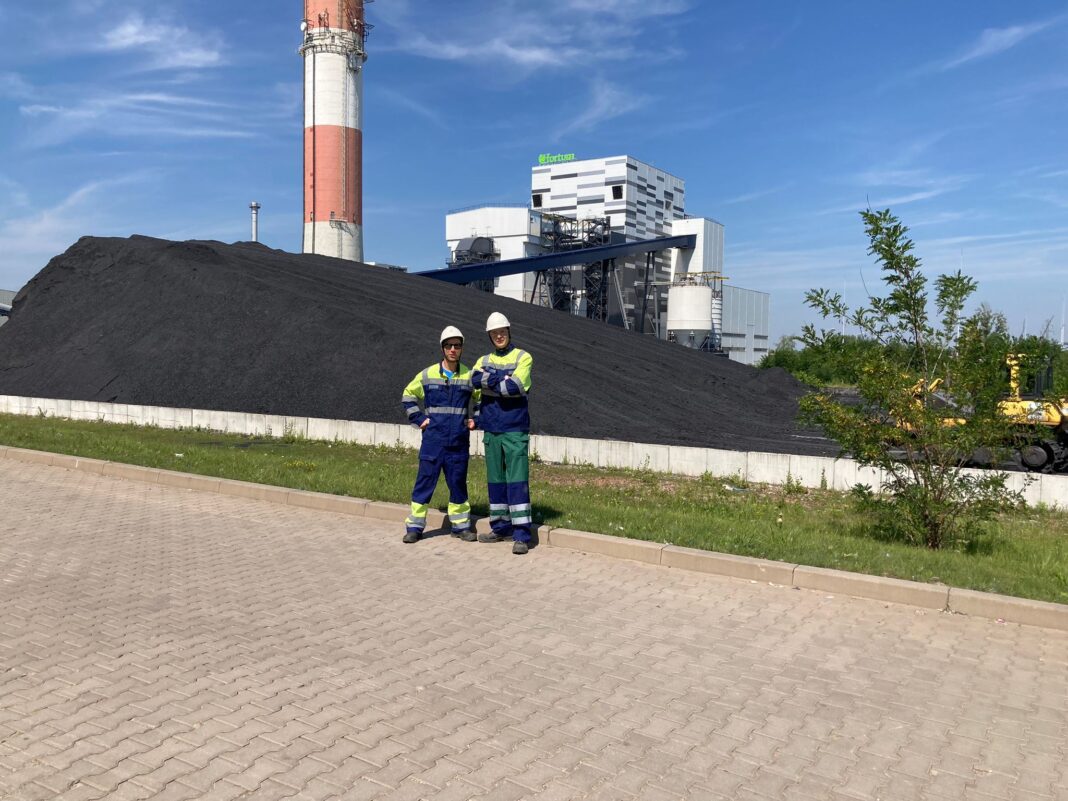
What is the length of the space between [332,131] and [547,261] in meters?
16.1

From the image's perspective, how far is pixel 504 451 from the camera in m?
8.27

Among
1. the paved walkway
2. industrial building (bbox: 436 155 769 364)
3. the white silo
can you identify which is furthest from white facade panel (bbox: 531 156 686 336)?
the paved walkway

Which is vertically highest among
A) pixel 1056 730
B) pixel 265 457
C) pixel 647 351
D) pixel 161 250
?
pixel 161 250

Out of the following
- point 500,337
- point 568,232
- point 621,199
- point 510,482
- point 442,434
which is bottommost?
point 510,482

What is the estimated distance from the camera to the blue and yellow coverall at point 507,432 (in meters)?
8.12

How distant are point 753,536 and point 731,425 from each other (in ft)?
49.5

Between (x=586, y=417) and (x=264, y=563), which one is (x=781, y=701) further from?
(x=586, y=417)

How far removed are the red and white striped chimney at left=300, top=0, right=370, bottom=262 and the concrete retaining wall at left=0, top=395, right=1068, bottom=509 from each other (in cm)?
3053

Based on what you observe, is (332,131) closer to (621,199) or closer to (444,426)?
(621,199)

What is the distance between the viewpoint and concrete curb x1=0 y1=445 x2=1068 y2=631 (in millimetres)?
6254

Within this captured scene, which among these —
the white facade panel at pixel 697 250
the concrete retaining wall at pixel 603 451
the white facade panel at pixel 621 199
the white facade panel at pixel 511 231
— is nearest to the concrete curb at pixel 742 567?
the concrete retaining wall at pixel 603 451

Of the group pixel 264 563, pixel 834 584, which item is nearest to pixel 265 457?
pixel 264 563

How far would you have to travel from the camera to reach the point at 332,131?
49375mm

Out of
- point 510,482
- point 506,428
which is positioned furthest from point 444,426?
point 510,482
